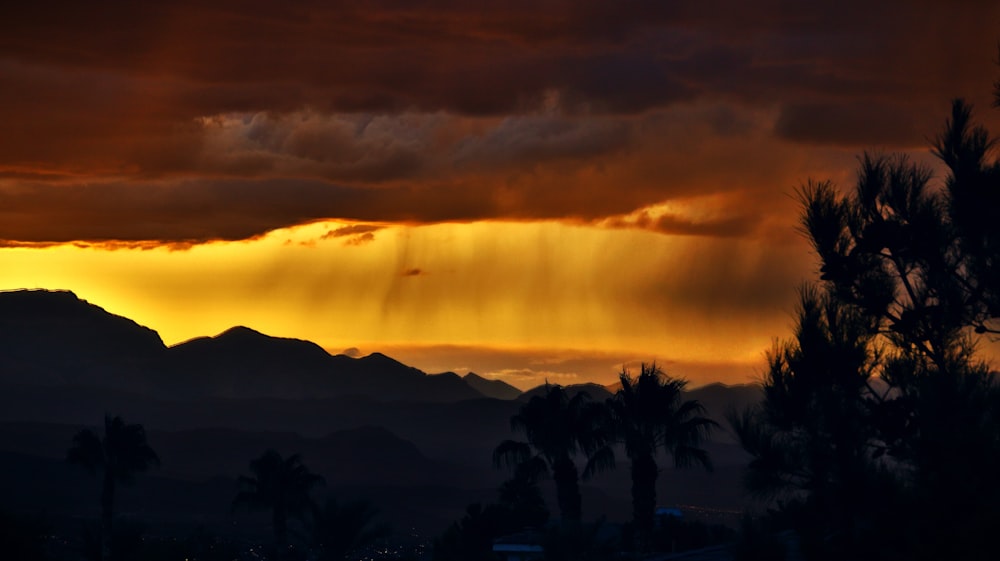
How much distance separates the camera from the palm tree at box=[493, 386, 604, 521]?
176ft

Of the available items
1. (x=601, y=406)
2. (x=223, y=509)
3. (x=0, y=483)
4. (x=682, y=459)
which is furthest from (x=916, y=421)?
(x=223, y=509)

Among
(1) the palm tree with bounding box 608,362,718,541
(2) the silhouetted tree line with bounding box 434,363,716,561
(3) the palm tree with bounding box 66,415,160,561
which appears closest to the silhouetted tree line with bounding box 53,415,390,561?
(3) the palm tree with bounding box 66,415,160,561

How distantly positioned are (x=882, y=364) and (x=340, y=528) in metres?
35.0

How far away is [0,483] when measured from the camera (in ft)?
531

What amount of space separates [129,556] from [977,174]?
42.1m

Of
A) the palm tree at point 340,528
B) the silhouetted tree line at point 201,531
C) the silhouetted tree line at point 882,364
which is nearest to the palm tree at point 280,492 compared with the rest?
the silhouetted tree line at point 201,531

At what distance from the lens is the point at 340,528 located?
197 ft

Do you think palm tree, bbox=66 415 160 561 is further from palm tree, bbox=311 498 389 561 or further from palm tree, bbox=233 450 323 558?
palm tree, bbox=311 498 389 561

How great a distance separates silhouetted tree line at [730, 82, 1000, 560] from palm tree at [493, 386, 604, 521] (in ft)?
68.5

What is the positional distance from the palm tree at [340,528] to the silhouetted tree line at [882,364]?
3071 cm

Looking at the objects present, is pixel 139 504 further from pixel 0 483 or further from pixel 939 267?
pixel 939 267

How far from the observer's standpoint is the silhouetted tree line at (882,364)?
27.4m

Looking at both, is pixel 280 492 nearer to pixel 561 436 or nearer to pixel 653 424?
pixel 561 436

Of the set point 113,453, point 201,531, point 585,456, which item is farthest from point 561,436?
point 113,453
